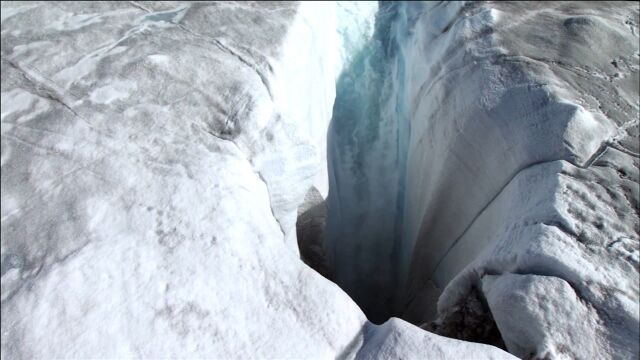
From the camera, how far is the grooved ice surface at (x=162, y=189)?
106cm

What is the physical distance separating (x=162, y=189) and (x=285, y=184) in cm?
39

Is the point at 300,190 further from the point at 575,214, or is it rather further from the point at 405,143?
the point at 405,143

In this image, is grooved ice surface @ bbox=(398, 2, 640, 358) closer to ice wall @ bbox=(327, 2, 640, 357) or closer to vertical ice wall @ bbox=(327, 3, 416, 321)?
ice wall @ bbox=(327, 2, 640, 357)

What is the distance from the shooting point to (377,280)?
2416 millimetres

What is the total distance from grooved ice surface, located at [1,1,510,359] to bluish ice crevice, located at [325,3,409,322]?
577 millimetres

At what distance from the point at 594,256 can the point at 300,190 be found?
2.71 feet

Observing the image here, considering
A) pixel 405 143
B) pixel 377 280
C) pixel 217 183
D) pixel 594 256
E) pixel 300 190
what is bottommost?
pixel 377 280

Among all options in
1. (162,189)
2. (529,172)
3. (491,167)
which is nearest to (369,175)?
(491,167)

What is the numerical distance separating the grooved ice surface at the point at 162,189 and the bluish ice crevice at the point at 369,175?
0.58 meters

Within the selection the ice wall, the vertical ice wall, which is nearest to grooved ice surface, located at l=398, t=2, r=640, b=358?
the ice wall

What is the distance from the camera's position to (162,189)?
4.15 feet

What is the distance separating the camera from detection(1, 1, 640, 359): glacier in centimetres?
107

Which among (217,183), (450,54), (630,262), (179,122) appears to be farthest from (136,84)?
(630,262)

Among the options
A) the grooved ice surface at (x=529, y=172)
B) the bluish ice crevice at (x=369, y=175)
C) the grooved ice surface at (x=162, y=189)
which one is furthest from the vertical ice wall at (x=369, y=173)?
the grooved ice surface at (x=162, y=189)
